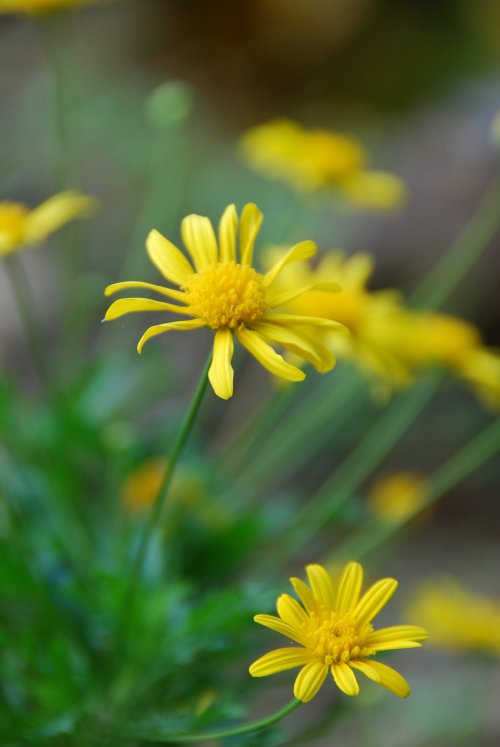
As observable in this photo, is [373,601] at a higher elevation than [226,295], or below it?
below

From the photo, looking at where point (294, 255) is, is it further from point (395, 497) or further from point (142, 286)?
point (395, 497)

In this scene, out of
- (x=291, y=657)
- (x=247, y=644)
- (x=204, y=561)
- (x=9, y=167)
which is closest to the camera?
(x=291, y=657)

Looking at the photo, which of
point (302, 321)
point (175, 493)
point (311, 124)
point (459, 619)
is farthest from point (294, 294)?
point (311, 124)

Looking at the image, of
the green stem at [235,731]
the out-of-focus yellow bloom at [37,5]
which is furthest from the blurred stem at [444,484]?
the out-of-focus yellow bloom at [37,5]

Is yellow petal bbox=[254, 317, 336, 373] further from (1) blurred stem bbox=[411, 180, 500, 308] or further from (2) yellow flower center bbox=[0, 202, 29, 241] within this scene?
(1) blurred stem bbox=[411, 180, 500, 308]

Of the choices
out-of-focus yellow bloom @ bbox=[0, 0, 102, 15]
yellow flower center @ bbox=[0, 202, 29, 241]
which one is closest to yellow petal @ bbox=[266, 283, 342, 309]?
yellow flower center @ bbox=[0, 202, 29, 241]

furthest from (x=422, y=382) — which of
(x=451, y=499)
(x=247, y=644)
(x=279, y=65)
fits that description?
(x=279, y=65)

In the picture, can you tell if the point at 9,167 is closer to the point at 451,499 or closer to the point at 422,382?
the point at 451,499
